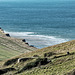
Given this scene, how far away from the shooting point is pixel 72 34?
306 ft

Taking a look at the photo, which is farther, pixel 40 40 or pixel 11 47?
pixel 40 40

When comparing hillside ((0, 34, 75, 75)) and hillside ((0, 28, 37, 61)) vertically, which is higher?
hillside ((0, 34, 75, 75))

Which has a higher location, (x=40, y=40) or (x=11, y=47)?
(x=11, y=47)

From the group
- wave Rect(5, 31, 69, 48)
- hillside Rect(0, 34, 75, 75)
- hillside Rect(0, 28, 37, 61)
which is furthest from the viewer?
wave Rect(5, 31, 69, 48)

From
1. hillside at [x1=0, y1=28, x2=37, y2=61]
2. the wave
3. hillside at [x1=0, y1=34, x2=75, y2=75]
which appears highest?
hillside at [x1=0, y1=34, x2=75, y2=75]

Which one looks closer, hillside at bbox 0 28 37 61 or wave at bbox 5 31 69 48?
hillside at bbox 0 28 37 61

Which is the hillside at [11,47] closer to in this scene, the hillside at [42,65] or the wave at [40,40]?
the wave at [40,40]

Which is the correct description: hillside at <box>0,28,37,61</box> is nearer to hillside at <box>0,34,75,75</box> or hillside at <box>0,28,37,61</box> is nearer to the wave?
the wave

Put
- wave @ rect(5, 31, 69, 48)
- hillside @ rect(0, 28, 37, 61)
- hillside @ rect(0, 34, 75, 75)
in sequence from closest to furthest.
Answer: hillside @ rect(0, 34, 75, 75) → hillside @ rect(0, 28, 37, 61) → wave @ rect(5, 31, 69, 48)

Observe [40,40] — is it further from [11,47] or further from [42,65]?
[42,65]

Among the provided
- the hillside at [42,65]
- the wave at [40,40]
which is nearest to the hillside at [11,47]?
the wave at [40,40]

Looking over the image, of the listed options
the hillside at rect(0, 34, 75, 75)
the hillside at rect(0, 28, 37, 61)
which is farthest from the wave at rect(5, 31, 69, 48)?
the hillside at rect(0, 34, 75, 75)

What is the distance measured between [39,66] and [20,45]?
140 feet

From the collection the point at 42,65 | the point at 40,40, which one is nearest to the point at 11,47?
the point at 40,40
